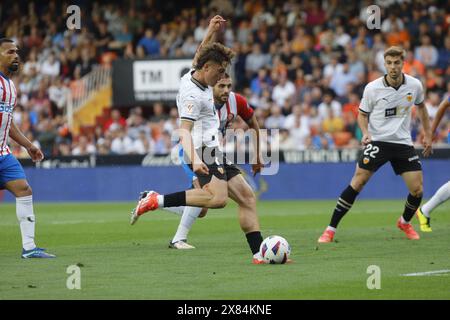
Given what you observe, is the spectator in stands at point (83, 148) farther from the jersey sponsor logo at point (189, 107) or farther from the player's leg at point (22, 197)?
the jersey sponsor logo at point (189, 107)

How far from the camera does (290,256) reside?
11.1 m

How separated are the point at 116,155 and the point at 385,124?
1364cm

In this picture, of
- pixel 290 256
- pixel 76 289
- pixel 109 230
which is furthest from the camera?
pixel 109 230

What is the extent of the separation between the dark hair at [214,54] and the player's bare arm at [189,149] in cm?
72

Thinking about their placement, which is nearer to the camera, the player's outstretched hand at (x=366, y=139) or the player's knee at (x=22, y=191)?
the player's knee at (x=22, y=191)

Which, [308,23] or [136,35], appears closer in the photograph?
[308,23]

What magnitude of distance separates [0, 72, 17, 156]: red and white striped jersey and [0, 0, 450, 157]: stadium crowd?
44.6ft

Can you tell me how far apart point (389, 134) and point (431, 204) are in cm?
150

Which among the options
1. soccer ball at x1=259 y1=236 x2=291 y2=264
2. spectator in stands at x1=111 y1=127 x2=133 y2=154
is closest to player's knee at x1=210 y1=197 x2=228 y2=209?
soccer ball at x1=259 y1=236 x2=291 y2=264

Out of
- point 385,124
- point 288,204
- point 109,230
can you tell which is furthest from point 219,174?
point 288,204

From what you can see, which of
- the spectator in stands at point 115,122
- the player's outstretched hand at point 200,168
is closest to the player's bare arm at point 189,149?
the player's outstretched hand at point 200,168

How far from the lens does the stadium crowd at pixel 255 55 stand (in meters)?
26.0

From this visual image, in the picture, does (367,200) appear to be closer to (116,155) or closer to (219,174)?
(116,155)

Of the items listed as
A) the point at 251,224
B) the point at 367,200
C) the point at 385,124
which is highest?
Answer: the point at 385,124
